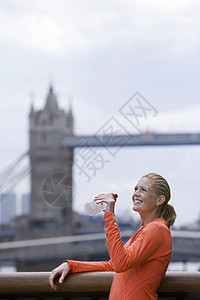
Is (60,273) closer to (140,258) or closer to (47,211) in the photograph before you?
(140,258)

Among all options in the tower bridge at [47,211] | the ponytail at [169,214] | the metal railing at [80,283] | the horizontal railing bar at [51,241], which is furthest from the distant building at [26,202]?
the ponytail at [169,214]

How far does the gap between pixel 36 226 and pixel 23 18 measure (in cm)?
927

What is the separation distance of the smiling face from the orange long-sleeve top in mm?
32

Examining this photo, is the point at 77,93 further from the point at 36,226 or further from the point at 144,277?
the point at 144,277

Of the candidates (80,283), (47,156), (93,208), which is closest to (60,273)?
(80,283)

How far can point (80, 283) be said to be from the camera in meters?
0.96

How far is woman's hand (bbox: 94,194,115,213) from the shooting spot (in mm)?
842

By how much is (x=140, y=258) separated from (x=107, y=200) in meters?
0.12

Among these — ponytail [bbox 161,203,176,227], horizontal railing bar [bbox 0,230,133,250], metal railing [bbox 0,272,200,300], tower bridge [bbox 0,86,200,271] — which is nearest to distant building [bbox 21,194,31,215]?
tower bridge [bbox 0,86,200,271]

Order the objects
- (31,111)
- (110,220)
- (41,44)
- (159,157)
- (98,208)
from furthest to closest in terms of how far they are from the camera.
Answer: (159,157)
(41,44)
(31,111)
(98,208)
(110,220)

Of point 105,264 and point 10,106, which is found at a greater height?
point 10,106

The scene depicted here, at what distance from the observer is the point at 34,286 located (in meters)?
0.97

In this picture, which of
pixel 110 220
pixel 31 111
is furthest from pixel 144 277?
pixel 31 111

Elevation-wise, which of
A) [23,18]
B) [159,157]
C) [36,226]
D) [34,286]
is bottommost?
[34,286]
